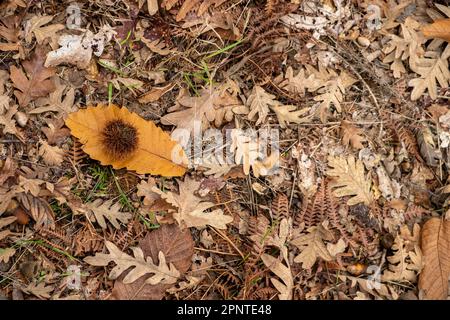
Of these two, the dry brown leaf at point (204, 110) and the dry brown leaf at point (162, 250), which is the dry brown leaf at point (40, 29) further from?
the dry brown leaf at point (162, 250)

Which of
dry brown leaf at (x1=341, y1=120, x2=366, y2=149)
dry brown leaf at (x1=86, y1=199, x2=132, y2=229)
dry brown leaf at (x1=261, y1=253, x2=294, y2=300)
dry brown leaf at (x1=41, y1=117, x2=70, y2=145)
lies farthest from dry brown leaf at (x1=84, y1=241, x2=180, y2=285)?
dry brown leaf at (x1=341, y1=120, x2=366, y2=149)

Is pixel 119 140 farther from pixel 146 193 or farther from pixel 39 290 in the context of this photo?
pixel 39 290

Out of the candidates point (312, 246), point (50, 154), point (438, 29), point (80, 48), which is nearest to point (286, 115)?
point (312, 246)

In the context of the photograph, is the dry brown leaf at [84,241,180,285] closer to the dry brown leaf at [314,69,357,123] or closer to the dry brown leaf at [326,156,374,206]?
the dry brown leaf at [326,156,374,206]

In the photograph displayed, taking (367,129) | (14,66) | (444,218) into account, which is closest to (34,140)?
(14,66)

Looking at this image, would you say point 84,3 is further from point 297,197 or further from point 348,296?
point 348,296

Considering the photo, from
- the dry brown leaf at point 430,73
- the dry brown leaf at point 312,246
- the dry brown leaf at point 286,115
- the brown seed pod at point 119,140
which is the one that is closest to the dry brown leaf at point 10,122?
the brown seed pod at point 119,140

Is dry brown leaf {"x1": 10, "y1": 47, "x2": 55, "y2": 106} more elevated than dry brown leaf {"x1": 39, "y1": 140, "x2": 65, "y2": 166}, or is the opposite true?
dry brown leaf {"x1": 10, "y1": 47, "x2": 55, "y2": 106}
